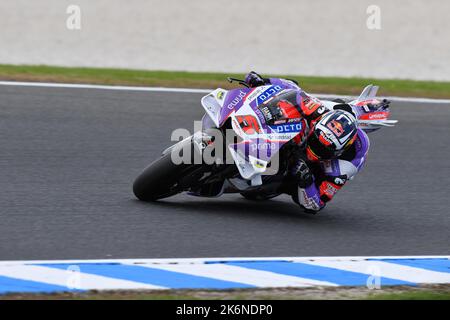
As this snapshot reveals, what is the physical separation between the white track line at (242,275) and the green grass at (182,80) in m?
6.07

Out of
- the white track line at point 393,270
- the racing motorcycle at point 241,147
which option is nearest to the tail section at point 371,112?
the racing motorcycle at point 241,147

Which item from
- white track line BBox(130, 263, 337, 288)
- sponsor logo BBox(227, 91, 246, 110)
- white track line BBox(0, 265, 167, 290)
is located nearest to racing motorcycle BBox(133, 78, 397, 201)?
sponsor logo BBox(227, 91, 246, 110)

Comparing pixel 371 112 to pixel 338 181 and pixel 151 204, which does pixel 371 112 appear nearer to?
pixel 338 181

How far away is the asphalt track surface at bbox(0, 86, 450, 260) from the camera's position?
702cm

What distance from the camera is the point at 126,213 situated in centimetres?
765

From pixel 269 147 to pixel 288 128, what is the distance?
9.3 inches

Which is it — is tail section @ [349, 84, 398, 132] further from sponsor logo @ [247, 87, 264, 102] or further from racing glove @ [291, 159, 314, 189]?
sponsor logo @ [247, 87, 264, 102]

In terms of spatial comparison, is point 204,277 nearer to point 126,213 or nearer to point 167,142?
point 126,213

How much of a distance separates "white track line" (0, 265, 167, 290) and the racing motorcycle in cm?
172

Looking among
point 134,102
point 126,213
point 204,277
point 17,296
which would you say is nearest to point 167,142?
point 134,102

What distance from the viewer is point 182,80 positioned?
12.7 m

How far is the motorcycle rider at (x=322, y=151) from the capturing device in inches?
292

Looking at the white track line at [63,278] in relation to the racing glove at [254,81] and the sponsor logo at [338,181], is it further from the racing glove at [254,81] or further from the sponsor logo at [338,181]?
the racing glove at [254,81]
